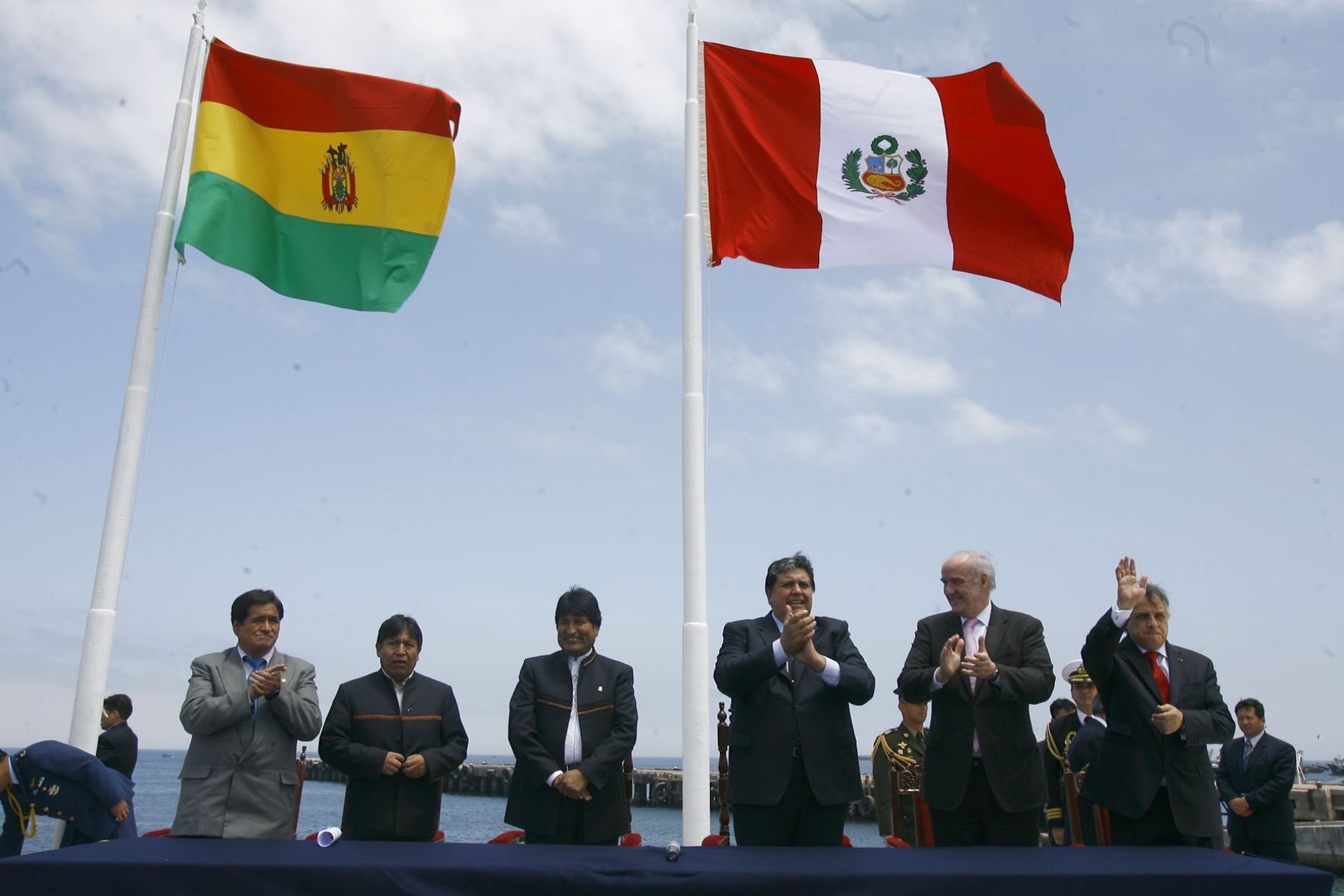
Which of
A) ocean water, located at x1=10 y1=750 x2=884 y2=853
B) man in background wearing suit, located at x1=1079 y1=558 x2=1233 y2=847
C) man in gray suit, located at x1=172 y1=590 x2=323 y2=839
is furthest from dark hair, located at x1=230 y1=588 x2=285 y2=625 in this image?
ocean water, located at x1=10 y1=750 x2=884 y2=853

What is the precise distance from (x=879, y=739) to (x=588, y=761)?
10.7ft

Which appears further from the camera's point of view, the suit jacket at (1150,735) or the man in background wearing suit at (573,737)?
the man in background wearing suit at (573,737)

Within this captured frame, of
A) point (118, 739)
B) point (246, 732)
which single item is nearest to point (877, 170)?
point (246, 732)

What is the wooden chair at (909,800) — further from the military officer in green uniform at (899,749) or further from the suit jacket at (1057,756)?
the suit jacket at (1057,756)

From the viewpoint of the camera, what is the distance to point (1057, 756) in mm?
7773

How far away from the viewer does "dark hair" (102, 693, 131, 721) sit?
8211mm

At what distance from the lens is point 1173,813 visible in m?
4.01

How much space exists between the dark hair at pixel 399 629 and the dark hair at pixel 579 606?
654 millimetres

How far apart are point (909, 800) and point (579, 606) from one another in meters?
2.78

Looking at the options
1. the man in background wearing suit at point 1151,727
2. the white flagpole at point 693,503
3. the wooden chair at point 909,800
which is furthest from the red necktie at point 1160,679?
the white flagpole at point 693,503

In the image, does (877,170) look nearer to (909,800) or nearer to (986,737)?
(986,737)

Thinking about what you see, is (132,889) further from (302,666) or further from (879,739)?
(879,739)

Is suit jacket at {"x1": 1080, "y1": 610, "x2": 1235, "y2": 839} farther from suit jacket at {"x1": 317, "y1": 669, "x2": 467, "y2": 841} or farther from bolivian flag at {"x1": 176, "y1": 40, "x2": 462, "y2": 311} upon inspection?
bolivian flag at {"x1": 176, "y1": 40, "x2": 462, "y2": 311}

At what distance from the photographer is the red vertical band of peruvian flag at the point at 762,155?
621 centimetres
